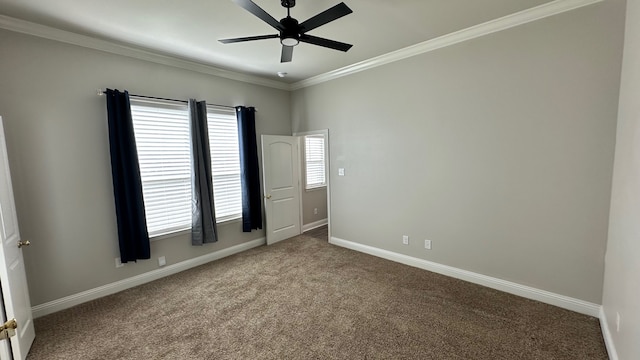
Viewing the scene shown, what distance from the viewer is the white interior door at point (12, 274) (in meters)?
1.85

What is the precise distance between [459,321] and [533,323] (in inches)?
25.4

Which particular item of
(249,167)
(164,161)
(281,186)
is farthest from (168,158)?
(281,186)

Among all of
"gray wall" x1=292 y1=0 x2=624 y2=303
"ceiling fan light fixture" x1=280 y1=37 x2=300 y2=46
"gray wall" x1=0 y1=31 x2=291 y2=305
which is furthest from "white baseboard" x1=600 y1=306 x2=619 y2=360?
"gray wall" x1=0 y1=31 x2=291 y2=305

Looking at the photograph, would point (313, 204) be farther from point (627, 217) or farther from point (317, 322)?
point (627, 217)

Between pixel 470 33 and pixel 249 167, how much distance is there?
3.49m

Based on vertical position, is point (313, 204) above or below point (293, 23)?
below

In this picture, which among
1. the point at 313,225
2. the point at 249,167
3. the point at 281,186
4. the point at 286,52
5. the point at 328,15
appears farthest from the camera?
the point at 313,225

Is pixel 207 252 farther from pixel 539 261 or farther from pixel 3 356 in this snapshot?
pixel 539 261

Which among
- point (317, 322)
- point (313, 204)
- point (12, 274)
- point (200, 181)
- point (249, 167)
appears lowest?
point (317, 322)

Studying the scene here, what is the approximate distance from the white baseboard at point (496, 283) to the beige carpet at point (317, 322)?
0.09 m

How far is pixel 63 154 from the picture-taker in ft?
8.96

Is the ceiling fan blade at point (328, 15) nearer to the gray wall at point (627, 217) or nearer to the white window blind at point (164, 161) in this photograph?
the gray wall at point (627, 217)

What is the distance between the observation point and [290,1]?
2104mm

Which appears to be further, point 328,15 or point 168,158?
point 168,158
